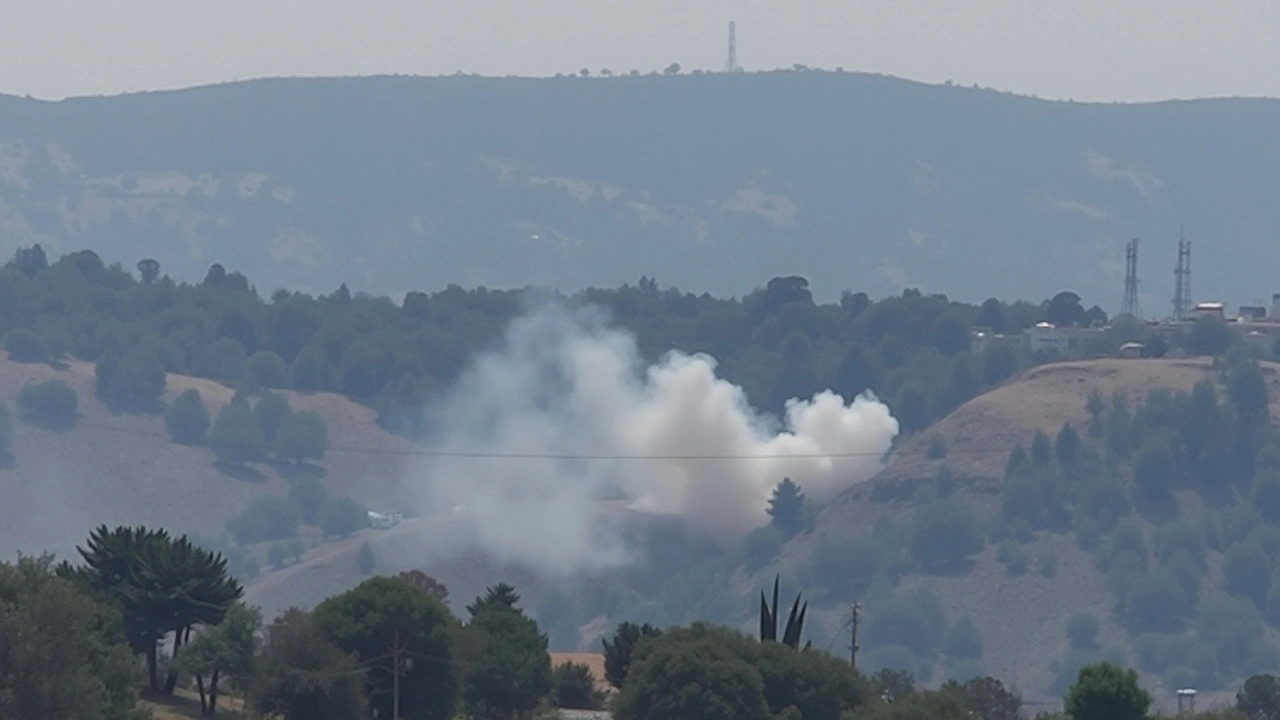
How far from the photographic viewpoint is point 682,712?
269 ft

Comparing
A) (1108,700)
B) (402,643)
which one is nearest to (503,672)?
(402,643)

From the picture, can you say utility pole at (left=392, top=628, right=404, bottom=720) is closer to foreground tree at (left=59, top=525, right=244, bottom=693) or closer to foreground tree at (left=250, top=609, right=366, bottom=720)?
foreground tree at (left=250, top=609, right=366, bottom=720)

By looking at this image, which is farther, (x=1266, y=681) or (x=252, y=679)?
(x=1266, y=681)

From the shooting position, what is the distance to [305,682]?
81.5 meters

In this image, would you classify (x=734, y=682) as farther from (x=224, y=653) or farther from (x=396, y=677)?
(x=224, y=653)

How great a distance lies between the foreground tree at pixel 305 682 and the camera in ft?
268

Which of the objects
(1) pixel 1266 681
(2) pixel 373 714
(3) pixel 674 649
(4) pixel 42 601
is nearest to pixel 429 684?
(2) pixel 373 714

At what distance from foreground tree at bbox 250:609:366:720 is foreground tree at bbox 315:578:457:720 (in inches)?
118

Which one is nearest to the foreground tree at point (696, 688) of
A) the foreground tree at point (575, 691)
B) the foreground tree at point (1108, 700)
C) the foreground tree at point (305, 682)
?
the foreground tree at point (305, 682)

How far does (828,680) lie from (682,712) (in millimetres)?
4720

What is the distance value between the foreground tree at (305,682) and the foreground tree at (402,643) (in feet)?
9.79

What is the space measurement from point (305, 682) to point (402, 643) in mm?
6434

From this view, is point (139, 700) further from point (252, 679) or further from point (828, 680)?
point (828, 680)

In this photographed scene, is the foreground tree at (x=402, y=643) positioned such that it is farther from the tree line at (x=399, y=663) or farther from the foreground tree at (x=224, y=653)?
the foreground tree at (x=224, y=653)
